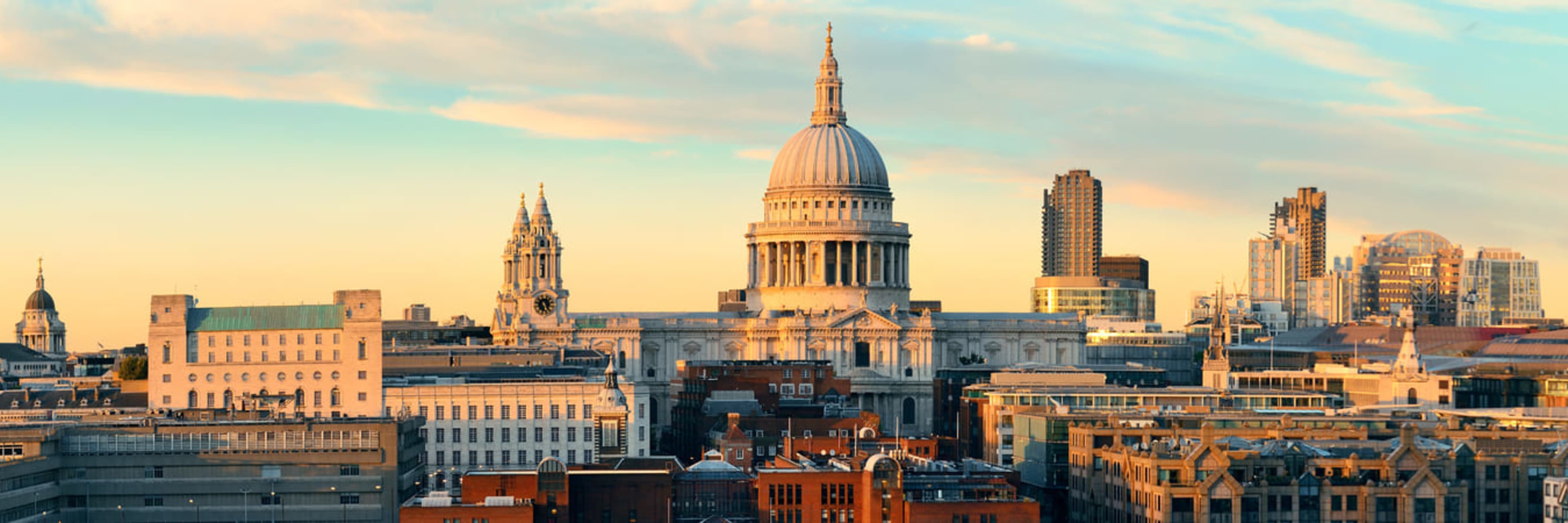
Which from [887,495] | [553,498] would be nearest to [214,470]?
[553,498]

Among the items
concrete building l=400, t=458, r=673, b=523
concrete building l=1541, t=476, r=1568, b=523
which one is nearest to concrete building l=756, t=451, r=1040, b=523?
concrete building l=400, t=458, r=673, b=523

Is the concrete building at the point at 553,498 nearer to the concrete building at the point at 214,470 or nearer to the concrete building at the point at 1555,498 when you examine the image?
the concrete building at the point at 214,470

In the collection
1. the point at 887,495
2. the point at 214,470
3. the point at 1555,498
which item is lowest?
the point at 1555,498

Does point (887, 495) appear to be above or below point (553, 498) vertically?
above

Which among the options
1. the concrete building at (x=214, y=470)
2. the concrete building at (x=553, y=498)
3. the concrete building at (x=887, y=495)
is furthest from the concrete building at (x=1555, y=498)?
the concrete building at (x=214, y=470)

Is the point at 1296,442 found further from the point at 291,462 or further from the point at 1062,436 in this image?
the point at 291,462

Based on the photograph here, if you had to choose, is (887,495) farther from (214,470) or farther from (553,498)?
(214,470)

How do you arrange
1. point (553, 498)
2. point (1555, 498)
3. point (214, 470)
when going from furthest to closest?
point (214, 470) < point (1555, 498) < point (553, 498)

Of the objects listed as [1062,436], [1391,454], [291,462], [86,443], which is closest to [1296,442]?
[1391,454]

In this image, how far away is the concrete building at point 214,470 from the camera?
168 meters

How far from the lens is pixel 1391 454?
556 feet

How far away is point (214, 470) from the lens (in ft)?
558

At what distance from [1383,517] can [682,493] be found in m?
38.0

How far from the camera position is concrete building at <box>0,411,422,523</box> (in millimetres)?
167625
